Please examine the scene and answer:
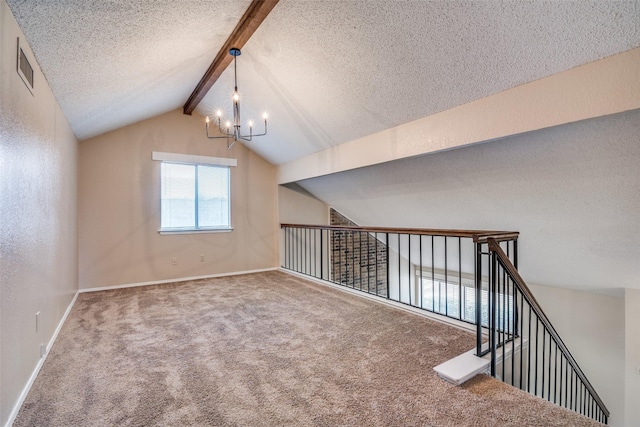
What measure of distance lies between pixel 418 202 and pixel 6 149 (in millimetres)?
4059

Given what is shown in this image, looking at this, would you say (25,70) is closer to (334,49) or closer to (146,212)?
(334,49)

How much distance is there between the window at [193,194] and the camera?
503 centimetres

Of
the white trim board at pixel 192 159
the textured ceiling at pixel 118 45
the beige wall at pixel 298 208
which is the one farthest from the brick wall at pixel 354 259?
the textured ceiling at pixel 118 45

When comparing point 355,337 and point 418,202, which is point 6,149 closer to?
point 355,337

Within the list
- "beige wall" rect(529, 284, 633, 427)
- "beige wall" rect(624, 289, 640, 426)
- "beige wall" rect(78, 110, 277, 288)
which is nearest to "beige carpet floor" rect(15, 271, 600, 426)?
"beige wall" rect(78, 110, 277, 288)

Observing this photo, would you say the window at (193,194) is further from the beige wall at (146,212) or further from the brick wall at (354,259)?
the brick wall at (354,259)

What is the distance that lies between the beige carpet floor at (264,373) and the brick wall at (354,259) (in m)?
2.97

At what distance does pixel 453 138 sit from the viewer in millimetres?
2893

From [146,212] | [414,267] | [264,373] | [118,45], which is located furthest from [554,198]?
[146,212]

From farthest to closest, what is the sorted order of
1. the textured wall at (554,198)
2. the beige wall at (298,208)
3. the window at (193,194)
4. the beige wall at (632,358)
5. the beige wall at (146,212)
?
1. the beige wall at (298,208)
2. the window at (193,194)
3. the beige wall at (146,212)
4. the beige wall at (632,358)
5. the textured wall at (554,198)

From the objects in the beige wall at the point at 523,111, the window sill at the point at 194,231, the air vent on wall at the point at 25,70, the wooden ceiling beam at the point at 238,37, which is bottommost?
the window sill at the point at 194,231

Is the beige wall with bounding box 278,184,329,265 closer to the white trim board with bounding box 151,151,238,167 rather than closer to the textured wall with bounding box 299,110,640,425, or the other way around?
the white trim board with bounding box 151,151,238,167

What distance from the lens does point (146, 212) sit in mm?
4867

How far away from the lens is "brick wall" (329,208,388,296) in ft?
21.9
